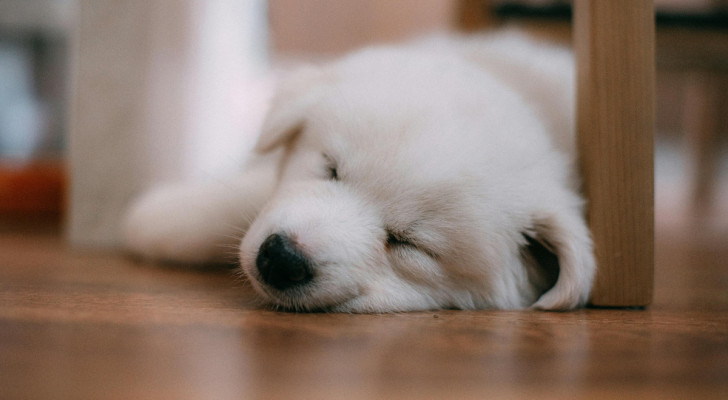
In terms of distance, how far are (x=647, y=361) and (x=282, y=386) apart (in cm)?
56

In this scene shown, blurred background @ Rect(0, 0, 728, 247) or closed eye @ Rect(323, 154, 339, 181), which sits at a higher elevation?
blurred background @ Rect(0, 0, 728, 247)

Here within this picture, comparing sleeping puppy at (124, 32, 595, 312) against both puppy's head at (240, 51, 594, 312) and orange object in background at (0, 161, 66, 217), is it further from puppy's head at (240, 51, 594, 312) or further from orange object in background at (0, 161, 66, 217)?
orange object in background at (0, 161, 66, 217)

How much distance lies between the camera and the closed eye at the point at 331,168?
148 cm

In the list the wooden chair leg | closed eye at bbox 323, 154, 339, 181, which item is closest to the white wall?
closed eye at bbox 323, 154, 339, 181

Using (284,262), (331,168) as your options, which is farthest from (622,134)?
(284,262)

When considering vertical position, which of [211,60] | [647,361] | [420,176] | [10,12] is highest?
[10,12]

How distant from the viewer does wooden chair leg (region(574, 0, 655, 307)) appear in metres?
1.34

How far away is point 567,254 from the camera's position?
55.1 inches

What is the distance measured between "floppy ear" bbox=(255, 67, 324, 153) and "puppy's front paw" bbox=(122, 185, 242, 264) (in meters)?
0.24

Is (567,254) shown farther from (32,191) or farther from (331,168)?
(32,191)

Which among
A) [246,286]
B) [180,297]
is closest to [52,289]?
[180,297]

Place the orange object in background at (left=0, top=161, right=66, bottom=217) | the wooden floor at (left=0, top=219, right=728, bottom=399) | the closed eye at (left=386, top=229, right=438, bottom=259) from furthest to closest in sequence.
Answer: the orange object in background at (left=0, top=161, right=66, bottom=217) → the closed eye at (left=386, top=229, right=438, bottom=259) → the wooden floor at (left=0, top=219, right=728, bottom=399)

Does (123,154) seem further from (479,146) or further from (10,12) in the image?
(10,12)

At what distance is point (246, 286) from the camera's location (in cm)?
152
